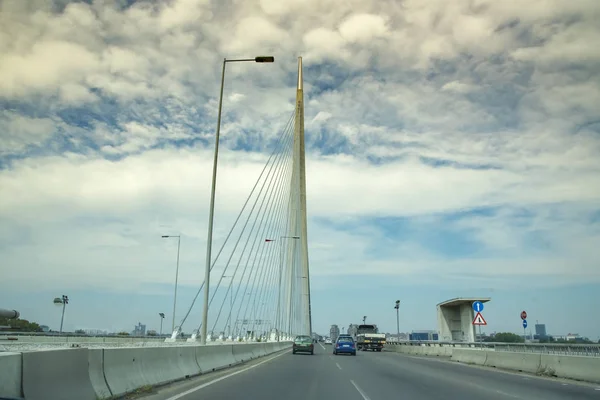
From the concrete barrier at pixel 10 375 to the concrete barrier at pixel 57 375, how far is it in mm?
135

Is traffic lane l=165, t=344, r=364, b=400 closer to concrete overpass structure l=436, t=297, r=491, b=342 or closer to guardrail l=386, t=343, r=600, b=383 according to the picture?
guardrail l=386, t=343, r=600, b=383

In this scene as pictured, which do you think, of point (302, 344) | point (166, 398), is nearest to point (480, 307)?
point (302, 344)

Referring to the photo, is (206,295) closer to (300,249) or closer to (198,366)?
(198,366)

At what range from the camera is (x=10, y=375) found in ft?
20.3

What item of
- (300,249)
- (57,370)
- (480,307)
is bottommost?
(57,370)

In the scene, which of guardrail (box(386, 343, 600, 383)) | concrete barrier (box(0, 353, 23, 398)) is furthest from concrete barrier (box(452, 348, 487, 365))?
concrete barrier (box(0, 353, 23, 398))

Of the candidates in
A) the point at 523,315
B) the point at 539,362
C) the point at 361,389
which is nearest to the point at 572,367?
the point at 539,362

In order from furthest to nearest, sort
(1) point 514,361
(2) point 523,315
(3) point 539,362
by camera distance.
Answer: (2) point 523,315
(1) point 514,361
(3) point 539,362

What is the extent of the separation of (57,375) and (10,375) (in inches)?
51.9

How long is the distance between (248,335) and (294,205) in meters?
15.5

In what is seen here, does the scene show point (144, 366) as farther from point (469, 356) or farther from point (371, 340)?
point (371, 340)

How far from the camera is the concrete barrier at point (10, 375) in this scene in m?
6.00

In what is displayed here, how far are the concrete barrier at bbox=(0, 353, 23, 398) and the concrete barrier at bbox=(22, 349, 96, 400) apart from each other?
0.14 m

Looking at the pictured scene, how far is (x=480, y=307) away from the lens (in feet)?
83.4
